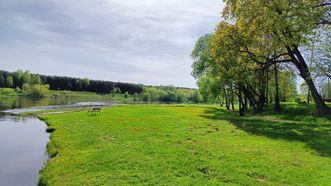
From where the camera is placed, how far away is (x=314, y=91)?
110 feet

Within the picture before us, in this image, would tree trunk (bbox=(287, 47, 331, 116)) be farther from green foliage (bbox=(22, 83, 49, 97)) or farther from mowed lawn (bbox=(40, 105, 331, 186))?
green foliage (bbox=(22, 83, 49, 97))

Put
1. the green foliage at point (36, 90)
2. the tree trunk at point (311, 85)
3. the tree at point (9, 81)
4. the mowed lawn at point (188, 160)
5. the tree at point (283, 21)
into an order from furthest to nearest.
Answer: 1. the tree at point (9, 81)
2. the green foliage at point (36, 90)
3. the tree trunk at point (311, 85)
4. the tree at point (283, 21)
5. the mowed lawn at point (188, 160)

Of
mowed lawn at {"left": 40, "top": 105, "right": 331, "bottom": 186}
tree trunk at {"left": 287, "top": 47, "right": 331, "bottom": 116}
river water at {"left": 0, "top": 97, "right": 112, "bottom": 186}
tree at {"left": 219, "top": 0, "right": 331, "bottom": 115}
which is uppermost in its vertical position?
tree at {"left": 219, "top": 0, "right": 331, "bottom": 115}

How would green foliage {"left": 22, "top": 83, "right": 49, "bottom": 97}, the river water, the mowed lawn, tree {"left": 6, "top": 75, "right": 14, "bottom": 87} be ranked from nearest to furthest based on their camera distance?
1. the mowed lawn
2. the river water
3. green foliage {"left": 22, "top": 83, "right": 49, "bottom": 97}
4. tree {"left": 6, "top": 75, "right": 14, "bottom": 87}

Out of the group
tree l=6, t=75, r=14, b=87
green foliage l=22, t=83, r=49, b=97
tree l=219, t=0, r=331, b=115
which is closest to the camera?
tree l=219, t=0, r=331, b=115

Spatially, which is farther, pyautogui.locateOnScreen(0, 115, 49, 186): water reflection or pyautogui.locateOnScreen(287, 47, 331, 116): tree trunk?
pyautogui.locateOnScreen(287, 47, 331, 116): tree trunk

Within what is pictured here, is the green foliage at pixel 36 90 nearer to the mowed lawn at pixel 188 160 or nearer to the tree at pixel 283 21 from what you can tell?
the tree at pixel 283 21

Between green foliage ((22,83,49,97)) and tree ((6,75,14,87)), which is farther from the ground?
tree ((6,75,14,87))

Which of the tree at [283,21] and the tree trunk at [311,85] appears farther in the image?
the tree trunk at [311,85]

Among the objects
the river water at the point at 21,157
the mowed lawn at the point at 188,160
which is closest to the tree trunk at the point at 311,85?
the mowed lawn at the point at 188,160

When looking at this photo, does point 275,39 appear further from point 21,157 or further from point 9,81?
point 9,81

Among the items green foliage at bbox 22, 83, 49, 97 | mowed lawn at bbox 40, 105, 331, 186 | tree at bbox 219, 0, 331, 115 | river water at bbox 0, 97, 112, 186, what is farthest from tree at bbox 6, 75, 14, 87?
mowed lawn at bbox 40, 105, 331, 186

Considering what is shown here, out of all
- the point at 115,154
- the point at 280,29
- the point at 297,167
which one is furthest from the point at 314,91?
the point at 115,154

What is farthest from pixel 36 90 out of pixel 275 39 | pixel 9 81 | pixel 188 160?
pixel 188 160
